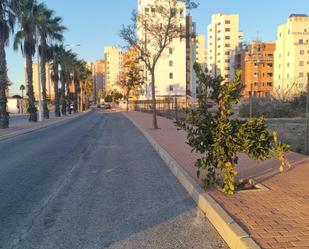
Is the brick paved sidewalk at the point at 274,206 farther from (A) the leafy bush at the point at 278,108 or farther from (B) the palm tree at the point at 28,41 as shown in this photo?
(B) the palm tree at the point at 28,41

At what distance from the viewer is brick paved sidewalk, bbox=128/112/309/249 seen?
4832 mm

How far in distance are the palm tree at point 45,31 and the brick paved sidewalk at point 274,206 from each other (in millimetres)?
33992

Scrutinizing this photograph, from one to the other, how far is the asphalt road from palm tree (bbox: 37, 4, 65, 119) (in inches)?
1207

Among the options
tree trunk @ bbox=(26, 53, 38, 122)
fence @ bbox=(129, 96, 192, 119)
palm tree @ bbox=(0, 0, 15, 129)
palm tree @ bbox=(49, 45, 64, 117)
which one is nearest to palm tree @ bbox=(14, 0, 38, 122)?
tree trunk @ bbox=(26, 53, 38, 122)

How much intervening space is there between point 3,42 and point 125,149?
16334 millimetres

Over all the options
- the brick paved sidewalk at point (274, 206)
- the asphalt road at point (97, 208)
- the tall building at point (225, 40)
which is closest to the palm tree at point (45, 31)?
the asphalt road at point (97, 208)

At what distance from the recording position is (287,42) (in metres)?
105

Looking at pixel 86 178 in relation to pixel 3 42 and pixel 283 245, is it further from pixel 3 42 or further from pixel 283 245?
pixel 3 42

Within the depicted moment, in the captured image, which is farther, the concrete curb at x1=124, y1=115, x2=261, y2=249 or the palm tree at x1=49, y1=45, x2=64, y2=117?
the palm tree at x1=49, y1=45, x2=64, y2=117

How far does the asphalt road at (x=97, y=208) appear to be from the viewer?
5245mm

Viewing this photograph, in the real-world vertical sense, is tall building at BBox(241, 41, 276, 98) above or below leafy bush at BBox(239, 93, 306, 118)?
above

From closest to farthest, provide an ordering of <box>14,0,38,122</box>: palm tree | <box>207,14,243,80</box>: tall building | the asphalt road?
1. the asphalt road
2. <box>14,0,38,122</box>: palm tree
3. <box>207,14,243,80</box>: tall building

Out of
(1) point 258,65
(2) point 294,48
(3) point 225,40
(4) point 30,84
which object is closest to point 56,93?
(4) point 30,84

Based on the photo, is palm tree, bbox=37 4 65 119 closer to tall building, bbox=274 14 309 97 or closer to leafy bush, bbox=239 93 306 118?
leafy bush, bbox=239 93 306 118
